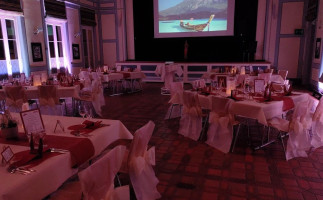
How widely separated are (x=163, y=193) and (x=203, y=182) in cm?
50

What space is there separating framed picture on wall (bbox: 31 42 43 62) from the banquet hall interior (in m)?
0.07

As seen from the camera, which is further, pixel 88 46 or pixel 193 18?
pixel 88 46

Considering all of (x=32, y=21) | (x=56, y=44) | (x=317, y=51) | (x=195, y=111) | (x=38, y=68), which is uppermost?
(x=32, y=21)

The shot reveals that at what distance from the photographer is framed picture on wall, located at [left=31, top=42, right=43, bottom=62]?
8.15m

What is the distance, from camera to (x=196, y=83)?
4.65 meters

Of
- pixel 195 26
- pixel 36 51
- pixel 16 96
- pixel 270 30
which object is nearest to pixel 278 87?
pixel 16 96

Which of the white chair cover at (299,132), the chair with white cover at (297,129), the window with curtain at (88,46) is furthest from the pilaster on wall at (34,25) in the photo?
the white chair cover at (299,132)

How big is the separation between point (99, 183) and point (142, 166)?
0.66 m

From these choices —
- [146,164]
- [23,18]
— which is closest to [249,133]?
[146,164]

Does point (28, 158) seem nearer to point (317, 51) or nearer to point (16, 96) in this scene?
point (16, 96)

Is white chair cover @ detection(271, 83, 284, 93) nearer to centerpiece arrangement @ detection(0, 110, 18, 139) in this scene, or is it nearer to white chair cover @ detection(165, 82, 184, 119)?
white chair cover @ detection(165, 82, 184, 119)

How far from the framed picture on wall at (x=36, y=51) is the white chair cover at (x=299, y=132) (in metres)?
7.75

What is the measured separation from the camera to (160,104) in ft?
22.0

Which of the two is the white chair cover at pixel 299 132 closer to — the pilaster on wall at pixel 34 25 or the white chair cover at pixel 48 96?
the white chair cover at pixel 48 96
